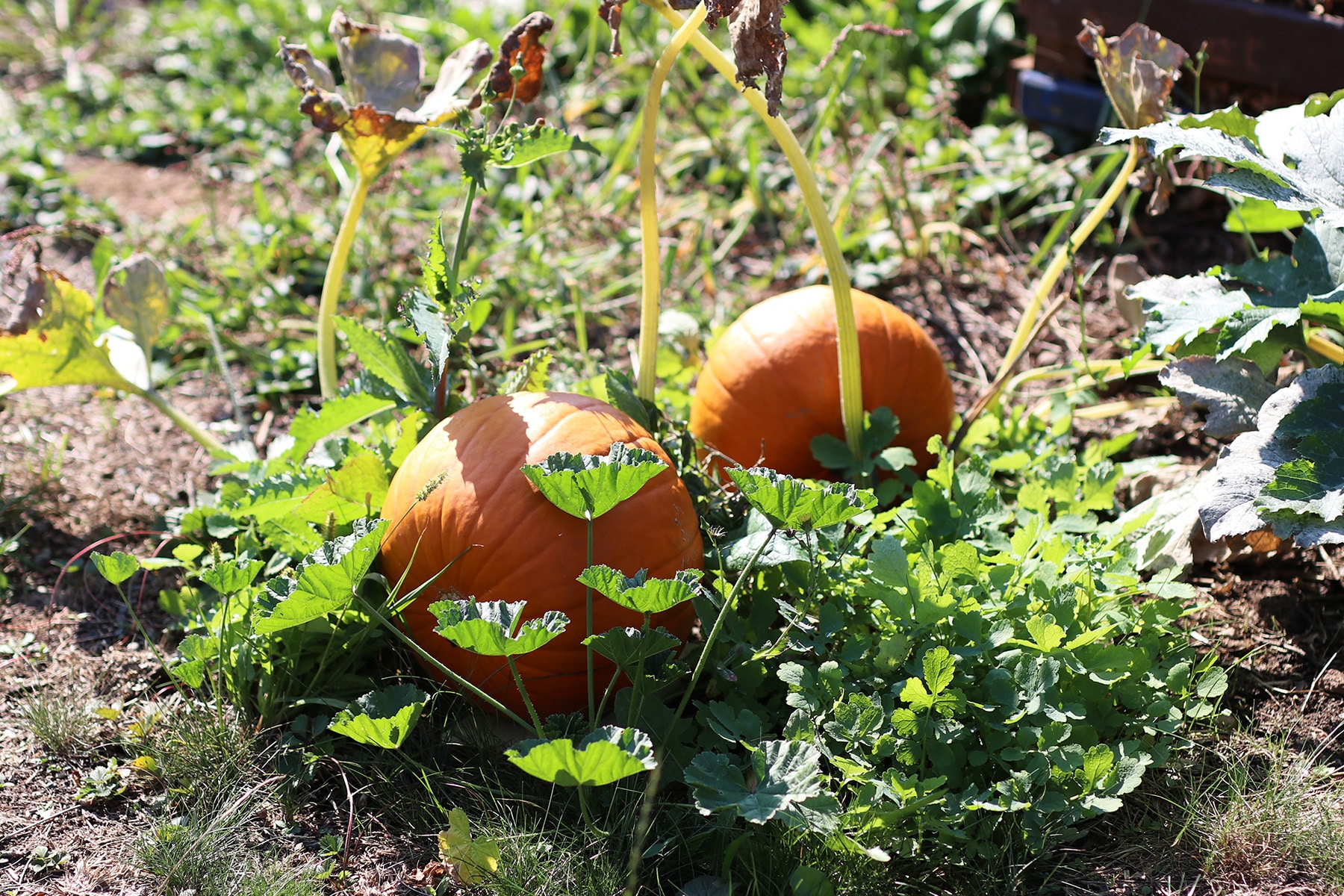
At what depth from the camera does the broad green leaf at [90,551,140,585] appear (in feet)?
6.39

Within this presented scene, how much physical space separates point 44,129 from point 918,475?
4.37m

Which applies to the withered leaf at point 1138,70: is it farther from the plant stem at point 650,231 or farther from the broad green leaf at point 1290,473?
the plant stem at point 650,231

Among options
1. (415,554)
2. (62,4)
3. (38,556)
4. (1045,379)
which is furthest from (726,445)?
(62,4)

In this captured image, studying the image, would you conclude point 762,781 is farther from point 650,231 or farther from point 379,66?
point 379,66

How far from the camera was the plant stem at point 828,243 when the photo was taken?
2.04 metres

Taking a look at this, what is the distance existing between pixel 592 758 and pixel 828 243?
3.67ft

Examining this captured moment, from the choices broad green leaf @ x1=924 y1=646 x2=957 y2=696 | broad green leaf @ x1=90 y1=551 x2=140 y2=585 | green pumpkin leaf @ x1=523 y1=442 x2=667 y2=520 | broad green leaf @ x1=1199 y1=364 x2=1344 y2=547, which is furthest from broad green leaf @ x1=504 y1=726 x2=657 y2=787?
broad green leaf @ x1=1199 y1=364 x2=1344 y2=547

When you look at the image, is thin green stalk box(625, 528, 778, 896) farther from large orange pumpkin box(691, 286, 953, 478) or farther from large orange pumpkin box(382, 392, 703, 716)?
large orange pumpkin box(691, 286, 953, 478)

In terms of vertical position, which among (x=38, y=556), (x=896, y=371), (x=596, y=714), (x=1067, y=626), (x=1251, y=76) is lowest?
(x=38, y=556)

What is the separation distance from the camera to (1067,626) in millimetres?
1810

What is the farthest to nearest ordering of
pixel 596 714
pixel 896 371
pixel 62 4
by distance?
pixel 62 4 → pixel 896 371 → pixel 596 714

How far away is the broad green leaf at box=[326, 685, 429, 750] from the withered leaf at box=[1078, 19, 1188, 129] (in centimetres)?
187

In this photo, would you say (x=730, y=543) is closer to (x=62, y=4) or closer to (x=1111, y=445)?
(x=1111, y=445)

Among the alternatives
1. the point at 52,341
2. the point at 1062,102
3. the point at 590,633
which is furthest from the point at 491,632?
the point at 1062,102
